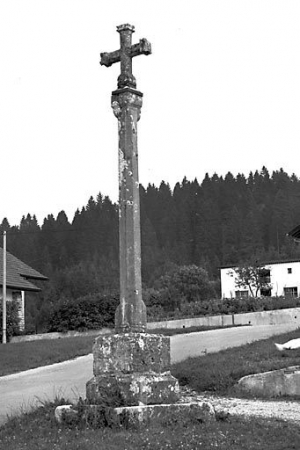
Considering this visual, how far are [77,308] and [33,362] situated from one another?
13.1 meters

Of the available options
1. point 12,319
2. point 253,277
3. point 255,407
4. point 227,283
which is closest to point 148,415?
point 255,407

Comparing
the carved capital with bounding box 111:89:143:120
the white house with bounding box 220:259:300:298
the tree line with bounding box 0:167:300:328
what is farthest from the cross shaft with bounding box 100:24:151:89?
the tree line with bounding box 0:167:300:328

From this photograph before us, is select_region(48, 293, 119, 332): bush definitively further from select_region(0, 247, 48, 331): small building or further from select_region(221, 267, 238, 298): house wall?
select_region(221, 267, 238, 298): house wall

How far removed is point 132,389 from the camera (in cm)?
768

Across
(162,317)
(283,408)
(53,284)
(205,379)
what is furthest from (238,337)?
(53,284)

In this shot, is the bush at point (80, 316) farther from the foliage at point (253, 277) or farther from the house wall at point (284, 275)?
the house wall at point (284, 275)

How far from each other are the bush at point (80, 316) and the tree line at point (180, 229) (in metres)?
50.3

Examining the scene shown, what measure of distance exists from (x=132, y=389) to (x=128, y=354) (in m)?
0.42

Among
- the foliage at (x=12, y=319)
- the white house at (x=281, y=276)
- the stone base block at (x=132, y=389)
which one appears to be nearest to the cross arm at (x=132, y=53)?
the stone base block at (x=132, y=389)

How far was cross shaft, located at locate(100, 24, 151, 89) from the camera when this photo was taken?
905 centimetres

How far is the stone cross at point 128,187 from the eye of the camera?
27.3 feet

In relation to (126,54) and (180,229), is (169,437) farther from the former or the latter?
(180,229)

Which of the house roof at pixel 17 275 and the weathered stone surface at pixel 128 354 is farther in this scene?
the house roof at pixel 17 275

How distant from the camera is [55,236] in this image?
299 feet
